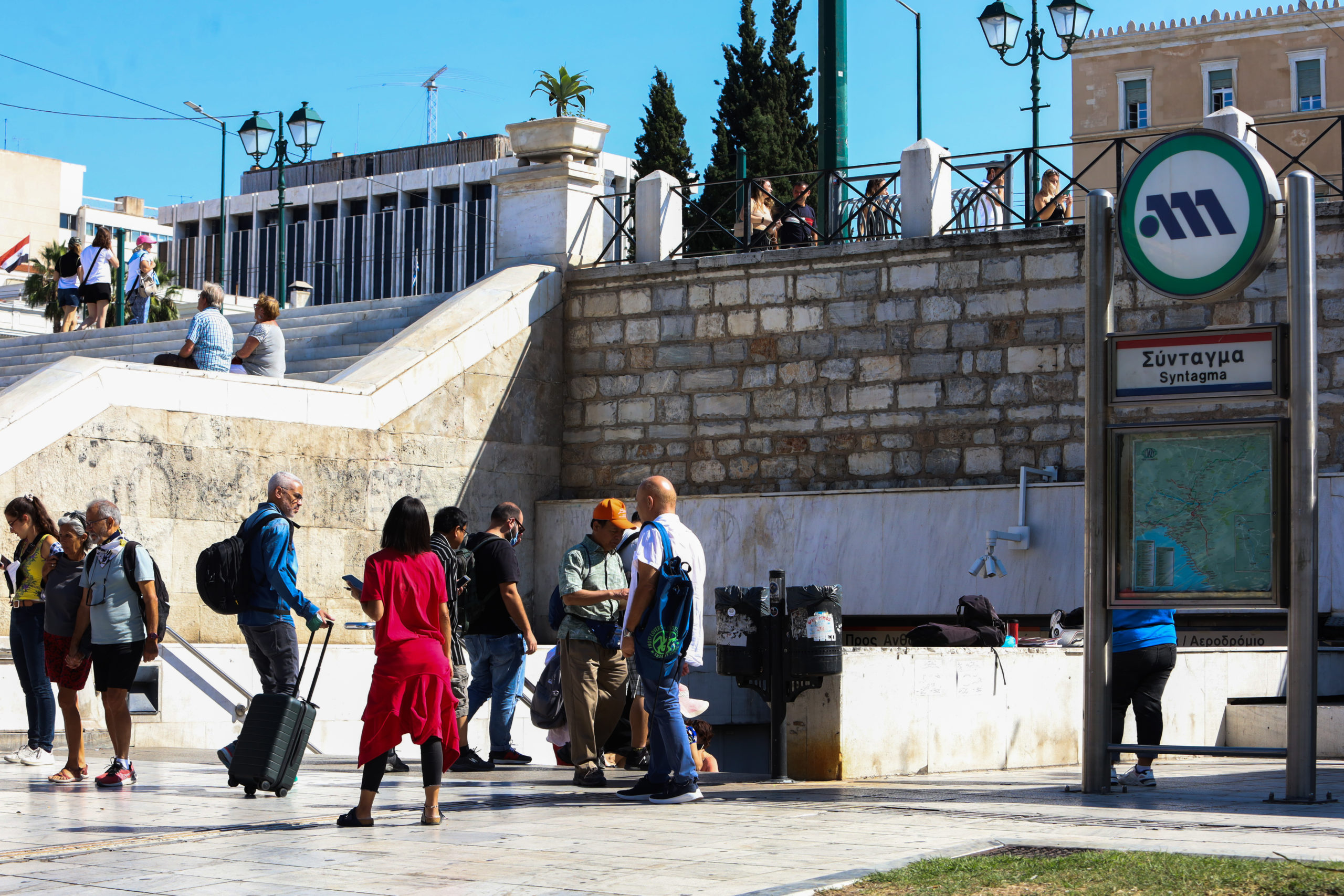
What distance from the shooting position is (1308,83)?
61156mm

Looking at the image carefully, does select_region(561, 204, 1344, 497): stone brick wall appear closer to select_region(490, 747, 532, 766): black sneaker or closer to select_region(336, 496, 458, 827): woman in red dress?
select_region(490, 747, 532, 766): black sneaker

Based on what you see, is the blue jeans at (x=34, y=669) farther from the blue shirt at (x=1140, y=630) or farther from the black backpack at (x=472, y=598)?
the blue shirt at (x=1140, y=630)

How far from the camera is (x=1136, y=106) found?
211 ft

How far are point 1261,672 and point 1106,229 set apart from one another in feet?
20.0

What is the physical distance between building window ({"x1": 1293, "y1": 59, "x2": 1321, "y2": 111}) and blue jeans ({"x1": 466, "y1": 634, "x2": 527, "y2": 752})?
57.4 m

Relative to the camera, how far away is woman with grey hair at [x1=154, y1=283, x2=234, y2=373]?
50.1 feet

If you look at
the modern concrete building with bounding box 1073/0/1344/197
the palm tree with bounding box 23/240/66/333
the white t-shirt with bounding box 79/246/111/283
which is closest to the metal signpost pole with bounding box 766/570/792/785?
the white t-shirt with bounding box 79/246/111/283

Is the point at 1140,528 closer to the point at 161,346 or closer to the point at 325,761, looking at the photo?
the point at 325,761

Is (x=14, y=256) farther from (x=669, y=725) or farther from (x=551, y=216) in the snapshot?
(x=669, y=725)

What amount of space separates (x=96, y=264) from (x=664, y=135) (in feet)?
82.9

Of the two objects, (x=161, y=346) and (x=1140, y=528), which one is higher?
(x=161, y=346)

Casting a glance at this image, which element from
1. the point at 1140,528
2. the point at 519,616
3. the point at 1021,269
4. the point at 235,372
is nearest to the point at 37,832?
the point at 519,616

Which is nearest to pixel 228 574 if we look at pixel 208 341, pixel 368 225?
pixel 208 341

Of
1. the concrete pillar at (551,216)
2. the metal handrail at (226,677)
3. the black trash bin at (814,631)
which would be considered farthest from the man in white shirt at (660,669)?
the concrete pillar at (551,216)
